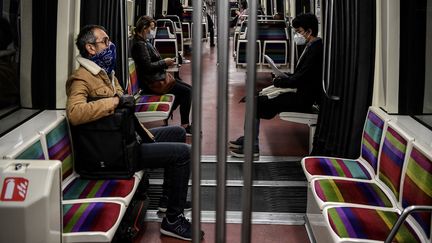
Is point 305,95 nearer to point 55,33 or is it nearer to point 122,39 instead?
point 122,39

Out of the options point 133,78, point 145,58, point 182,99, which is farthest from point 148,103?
point 182,99

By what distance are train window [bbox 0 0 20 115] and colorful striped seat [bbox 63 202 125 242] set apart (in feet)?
3.16

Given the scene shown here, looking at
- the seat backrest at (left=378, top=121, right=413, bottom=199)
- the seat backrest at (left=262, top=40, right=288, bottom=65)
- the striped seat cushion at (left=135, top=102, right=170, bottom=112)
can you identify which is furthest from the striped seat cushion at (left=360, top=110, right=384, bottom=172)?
the seat backrest at (left=262, top=40, right=288, bottom=65)

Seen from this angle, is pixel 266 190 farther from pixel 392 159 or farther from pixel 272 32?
pixel 272 32

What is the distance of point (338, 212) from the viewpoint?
292 centimetres

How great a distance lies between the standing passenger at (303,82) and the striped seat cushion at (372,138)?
4.67 ft

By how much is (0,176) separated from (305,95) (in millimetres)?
3626

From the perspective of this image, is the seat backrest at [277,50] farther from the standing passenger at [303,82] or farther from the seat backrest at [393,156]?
the seat backrest at [393,156]

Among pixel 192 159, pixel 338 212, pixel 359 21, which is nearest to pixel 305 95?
pixel 359 21

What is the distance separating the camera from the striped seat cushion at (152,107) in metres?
5.57

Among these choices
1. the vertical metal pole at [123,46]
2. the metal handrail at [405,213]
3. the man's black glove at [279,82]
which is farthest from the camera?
the man's black glove at [279,82]

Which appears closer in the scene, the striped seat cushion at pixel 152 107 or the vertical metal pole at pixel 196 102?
the vertical metal pole at pixel 196 102

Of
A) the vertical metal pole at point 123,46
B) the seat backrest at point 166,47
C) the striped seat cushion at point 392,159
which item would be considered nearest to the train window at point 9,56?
the vertical metal pole at point 123,46

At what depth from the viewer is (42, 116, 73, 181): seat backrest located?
3100mm
